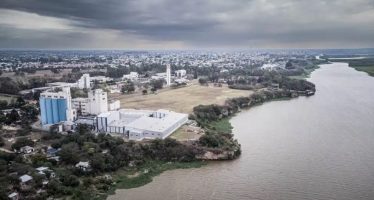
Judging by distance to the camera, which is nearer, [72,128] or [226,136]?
[226,136]

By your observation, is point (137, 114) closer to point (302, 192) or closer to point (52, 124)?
point (52, 124)

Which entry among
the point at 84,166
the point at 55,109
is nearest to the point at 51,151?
the point at 84,166

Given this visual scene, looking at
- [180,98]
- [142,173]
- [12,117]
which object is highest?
[12,117]

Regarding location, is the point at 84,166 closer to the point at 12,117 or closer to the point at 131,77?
the point at 12,117

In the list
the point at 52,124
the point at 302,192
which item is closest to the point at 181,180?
the point at 302,192

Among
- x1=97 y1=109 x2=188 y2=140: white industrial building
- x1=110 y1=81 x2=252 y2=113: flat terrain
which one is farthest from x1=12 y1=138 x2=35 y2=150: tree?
x1=110 y1=81 x2=252 y2=113: flat terrain

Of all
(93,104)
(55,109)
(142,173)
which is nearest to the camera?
(142,173)
